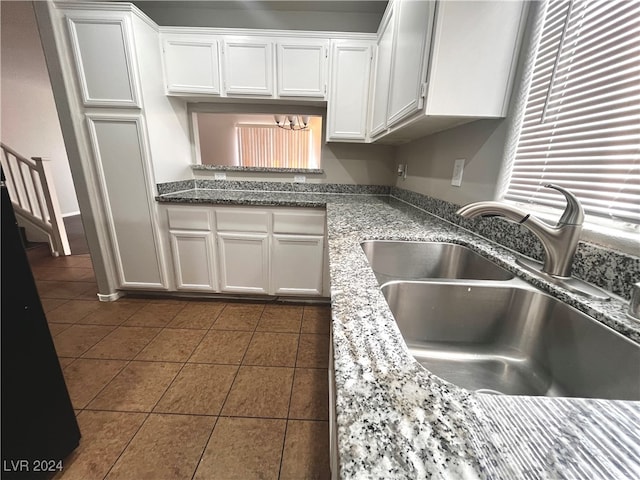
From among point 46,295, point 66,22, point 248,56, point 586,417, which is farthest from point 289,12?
point 46,295

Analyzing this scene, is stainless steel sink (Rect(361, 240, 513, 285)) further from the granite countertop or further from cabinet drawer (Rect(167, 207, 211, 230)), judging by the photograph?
cabinet drawer (Rect(167, 207, 211, 230))

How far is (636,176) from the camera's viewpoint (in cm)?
67

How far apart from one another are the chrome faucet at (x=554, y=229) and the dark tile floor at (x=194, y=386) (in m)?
1.16

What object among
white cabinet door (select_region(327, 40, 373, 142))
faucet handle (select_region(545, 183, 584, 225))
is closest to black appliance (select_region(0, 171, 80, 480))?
faucet handle (select_region(545, 183, 584, 225))

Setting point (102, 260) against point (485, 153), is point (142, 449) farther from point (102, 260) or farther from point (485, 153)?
point (485, 153)

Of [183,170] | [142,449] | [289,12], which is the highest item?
[289,12]

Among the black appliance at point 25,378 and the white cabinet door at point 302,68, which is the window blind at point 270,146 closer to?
the white cabinet door at point 302,68

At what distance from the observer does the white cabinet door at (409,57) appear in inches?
42.6

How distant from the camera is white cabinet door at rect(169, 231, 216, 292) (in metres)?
2.23

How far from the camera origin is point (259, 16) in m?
2.26

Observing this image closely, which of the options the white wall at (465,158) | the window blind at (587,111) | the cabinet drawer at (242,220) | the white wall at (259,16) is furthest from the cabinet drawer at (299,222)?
the white wall at (259,16)

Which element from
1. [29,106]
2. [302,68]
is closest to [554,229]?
[302,68]

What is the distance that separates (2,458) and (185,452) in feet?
1.89

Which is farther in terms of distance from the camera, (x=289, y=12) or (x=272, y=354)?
(x=289, y=12)
